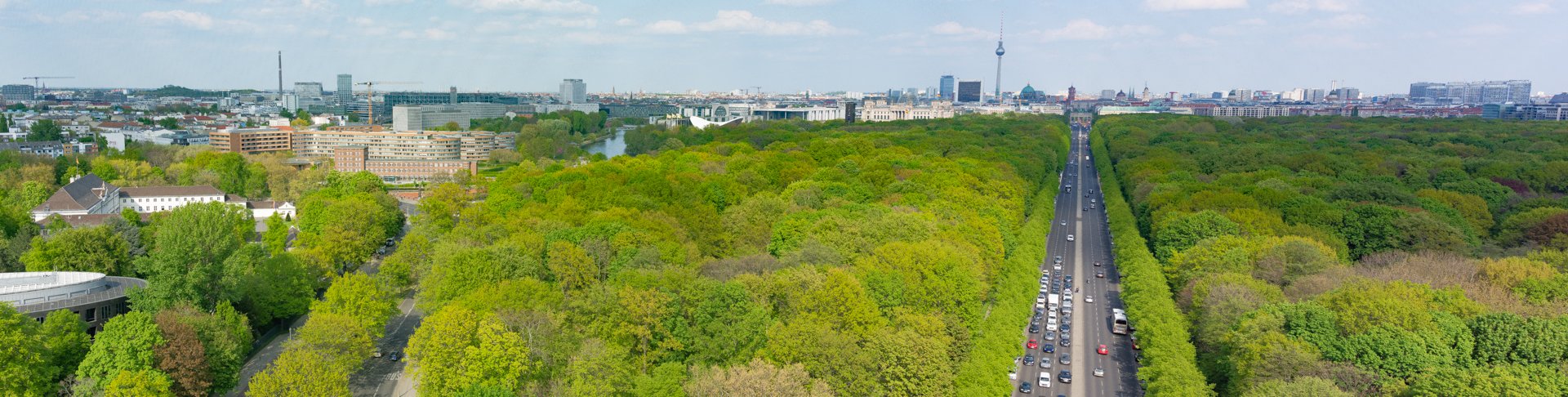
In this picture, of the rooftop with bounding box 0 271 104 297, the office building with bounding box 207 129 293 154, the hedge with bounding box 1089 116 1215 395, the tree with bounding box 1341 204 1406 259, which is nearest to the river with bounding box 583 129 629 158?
the office building with bounding box 207 129 293 154

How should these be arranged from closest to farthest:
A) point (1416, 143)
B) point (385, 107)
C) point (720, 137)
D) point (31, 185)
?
point (31, 185) → point (1416, 143) → point (720, 137) → point (385, 107)

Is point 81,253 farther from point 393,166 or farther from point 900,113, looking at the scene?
point 900,113

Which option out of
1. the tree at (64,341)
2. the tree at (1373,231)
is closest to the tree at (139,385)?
the tree at (64,341)

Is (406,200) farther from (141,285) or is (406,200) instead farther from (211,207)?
(141,285)

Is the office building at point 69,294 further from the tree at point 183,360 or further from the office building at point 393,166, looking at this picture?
the office building at point 393,166

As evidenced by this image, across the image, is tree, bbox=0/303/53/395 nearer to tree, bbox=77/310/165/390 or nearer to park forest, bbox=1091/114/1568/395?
tree, bbox=77/310/165/390

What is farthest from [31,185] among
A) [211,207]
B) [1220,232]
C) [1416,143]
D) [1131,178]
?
[1416,143]

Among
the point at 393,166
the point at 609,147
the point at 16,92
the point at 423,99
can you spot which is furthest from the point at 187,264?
the point at 16,92
